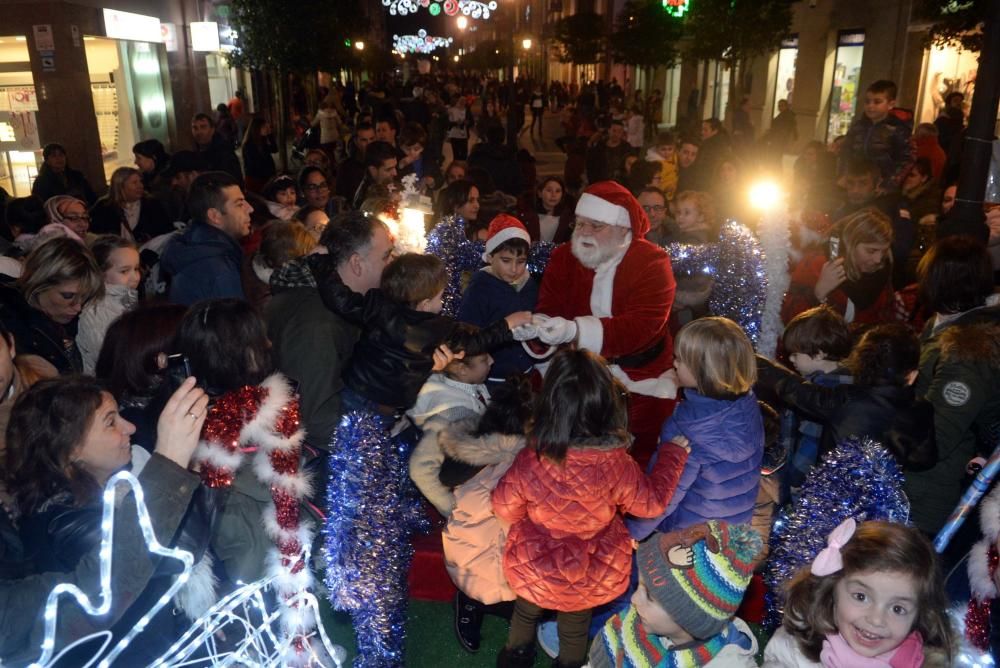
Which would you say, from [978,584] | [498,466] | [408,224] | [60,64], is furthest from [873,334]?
[60,64]

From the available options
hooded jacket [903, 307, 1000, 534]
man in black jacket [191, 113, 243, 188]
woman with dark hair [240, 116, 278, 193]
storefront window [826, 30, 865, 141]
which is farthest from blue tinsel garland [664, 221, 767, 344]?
storefront window [826, 30, 865, 141]

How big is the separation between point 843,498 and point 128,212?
6.75 meters

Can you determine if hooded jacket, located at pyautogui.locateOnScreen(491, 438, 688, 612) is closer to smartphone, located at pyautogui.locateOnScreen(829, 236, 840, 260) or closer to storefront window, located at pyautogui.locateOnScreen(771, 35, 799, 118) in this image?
smartphone, located at pyautogui.locateOnScreen(829, 236, 840, 260)

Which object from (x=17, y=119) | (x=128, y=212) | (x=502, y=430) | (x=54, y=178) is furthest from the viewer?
(x=17, y=119)

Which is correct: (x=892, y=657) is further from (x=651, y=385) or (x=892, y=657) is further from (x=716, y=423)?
(x=651, y=385)

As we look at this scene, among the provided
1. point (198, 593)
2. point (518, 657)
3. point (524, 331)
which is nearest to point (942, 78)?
point (524, 331)

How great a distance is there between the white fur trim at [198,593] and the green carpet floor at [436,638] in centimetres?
119

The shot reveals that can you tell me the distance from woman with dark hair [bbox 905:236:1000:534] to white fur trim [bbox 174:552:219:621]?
3.13 m

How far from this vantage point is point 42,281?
162 inches

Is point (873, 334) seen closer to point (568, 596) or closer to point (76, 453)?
point (568, 596)

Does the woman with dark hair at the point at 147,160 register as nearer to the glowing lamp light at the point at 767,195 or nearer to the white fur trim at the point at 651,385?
the glowing lamp light at the point at 767,195

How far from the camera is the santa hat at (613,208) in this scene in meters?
4.04

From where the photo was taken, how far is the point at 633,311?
3.87 meters

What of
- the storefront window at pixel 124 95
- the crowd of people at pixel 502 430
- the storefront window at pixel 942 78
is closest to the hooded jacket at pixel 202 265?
the crowd of people at pixel 502 430
